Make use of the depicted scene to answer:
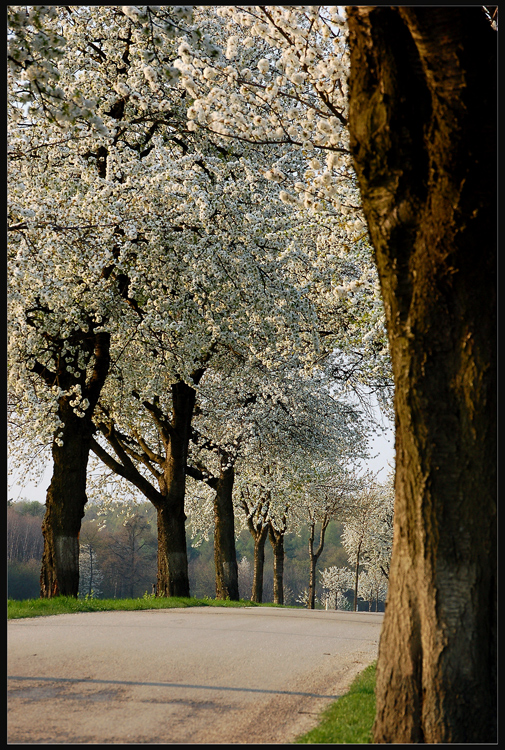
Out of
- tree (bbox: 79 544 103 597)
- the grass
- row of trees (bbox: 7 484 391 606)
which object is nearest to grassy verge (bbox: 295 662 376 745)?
the grass

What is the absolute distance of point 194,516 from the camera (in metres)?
31.3

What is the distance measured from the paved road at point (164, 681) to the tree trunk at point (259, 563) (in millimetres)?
19367

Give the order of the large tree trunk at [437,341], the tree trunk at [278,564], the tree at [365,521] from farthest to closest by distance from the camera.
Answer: the tree at [365,521] < the tree trunk at [278,564] < the large tree trunk at [437,341]

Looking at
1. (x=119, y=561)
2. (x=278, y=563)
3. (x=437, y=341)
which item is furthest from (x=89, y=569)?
(x=437, y=341)

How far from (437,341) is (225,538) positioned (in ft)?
57.6

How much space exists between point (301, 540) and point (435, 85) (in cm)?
11386

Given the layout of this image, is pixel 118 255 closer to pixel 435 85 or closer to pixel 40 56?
pixel 40 56

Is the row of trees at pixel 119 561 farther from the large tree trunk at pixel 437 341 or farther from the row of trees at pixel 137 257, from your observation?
the large tree trunk at pixel 437 341

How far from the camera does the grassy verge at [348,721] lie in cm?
488

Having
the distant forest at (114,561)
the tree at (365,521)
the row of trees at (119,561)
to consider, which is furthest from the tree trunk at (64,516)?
the distant forest at (114,561)

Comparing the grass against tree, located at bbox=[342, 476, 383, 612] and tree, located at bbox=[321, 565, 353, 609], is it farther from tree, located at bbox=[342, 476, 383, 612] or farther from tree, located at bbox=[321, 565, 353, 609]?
tree, located at bbox=[321, 565, 353, 609]

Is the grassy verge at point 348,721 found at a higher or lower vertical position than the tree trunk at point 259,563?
higher

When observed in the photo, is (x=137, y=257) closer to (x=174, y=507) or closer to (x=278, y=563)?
(x=174, y=507)

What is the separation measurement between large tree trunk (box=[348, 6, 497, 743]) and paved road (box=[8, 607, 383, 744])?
147cm
